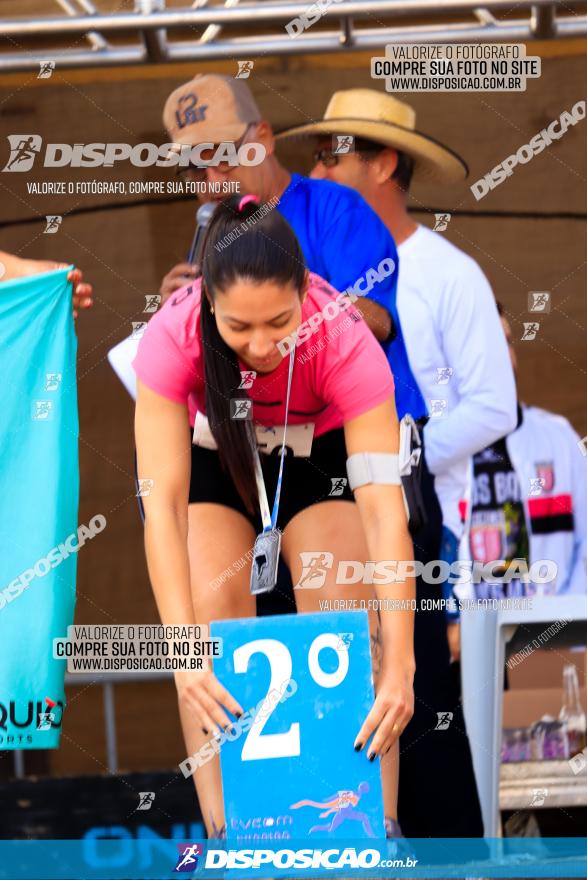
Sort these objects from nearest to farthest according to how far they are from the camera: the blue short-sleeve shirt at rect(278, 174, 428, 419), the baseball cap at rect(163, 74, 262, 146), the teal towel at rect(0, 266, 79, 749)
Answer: the teal towel at rect(0, 266, 79, 749), the blue short-sleeve shirt at rect(278, 174, 428, 419), the baseball cap at rect(163, 74, 262, 146)

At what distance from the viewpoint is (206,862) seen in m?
3.64

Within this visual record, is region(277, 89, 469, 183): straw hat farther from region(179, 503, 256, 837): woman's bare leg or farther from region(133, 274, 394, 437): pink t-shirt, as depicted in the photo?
region(179, 503, 256, 837): woman's bare leg

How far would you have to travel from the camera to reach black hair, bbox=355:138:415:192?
4.41 m

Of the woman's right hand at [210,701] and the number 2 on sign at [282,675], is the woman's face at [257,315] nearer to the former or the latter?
the number 2 on sign at [282,675]

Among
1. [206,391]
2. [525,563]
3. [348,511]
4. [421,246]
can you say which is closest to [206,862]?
[348,511]

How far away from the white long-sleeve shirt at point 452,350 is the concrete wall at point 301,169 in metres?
0.11

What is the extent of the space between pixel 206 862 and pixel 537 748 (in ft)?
4.94

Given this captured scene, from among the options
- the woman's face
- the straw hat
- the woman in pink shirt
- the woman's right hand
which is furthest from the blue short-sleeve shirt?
the woman's right hand

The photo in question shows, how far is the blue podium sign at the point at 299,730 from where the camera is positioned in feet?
12.0

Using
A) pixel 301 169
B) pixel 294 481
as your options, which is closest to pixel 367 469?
pixel 294 481

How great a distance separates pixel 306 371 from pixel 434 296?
35.8 inches

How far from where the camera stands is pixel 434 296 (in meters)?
4.51

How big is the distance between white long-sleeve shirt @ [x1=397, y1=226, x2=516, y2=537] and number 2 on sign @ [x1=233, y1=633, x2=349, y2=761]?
0.90m

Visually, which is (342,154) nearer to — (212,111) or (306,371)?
(212,111)
